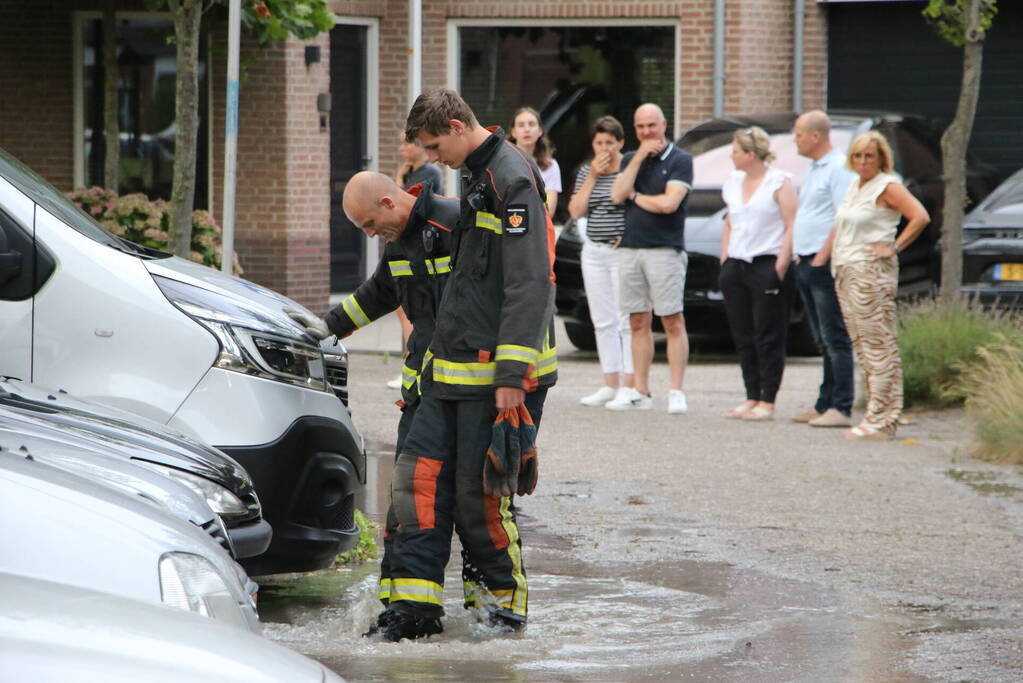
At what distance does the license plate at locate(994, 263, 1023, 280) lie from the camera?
12.9 meters

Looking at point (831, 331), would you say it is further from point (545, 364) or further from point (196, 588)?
point (196, 588)

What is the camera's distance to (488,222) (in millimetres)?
5438

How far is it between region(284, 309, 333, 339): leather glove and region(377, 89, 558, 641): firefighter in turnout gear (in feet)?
1.45

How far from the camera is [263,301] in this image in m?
5.73

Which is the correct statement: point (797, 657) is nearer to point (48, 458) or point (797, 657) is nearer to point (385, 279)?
point (385, 279)

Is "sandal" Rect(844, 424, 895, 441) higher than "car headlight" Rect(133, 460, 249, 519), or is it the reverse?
"car headlight" Rect(133, 460, 249, 519)

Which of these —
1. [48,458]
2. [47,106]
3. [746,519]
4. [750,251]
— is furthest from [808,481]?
[47,106]

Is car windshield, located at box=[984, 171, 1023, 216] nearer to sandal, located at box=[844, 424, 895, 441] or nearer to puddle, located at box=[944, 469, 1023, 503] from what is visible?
sandal, located at box=[844, 424, 895, 441]

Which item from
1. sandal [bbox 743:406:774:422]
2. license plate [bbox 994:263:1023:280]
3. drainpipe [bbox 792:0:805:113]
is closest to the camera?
sandal [bbox 743:406:774:422]

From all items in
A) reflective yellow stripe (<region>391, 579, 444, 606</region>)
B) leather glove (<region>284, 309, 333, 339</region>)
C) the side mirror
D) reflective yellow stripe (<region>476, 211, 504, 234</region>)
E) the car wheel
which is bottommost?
the car wheel

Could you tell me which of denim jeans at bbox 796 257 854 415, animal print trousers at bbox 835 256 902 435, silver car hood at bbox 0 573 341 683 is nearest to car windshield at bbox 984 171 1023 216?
denim jeans at bbox 796 257 854 415

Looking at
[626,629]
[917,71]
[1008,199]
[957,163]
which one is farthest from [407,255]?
[917,71]

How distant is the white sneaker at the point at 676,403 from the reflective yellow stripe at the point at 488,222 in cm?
563

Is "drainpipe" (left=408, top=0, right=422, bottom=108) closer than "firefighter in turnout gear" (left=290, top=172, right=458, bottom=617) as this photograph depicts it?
No
